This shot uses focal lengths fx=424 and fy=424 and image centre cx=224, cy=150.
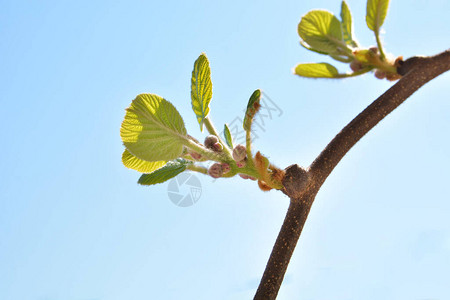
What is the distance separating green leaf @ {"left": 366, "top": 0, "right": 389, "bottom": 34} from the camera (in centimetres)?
81

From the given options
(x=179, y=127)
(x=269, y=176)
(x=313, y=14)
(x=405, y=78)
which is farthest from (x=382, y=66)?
(x=179, y=127)

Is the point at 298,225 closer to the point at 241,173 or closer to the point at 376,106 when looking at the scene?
the point at 241,173

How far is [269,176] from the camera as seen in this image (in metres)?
0.83

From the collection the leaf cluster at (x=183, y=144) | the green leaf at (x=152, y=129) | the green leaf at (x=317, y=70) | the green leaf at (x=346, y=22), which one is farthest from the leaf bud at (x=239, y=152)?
the green leaf at (x=346, y=22)

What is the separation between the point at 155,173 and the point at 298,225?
0.96 feet

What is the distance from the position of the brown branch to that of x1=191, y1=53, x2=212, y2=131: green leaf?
0.66ft

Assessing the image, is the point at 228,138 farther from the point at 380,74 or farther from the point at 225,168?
the point at 380,74

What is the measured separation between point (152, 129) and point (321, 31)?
0.38m

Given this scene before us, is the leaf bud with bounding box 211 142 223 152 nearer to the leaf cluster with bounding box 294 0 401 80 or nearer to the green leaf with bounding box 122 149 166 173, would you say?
the green leaf with bounding box 122 149 166 173

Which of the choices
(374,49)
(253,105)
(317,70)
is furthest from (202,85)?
(374,49)

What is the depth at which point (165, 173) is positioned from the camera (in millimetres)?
827

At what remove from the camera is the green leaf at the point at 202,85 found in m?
0.79

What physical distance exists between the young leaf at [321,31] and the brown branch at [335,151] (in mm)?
139

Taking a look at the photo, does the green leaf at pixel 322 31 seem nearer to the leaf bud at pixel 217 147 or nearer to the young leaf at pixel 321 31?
the young leaf at pixel 321 31
